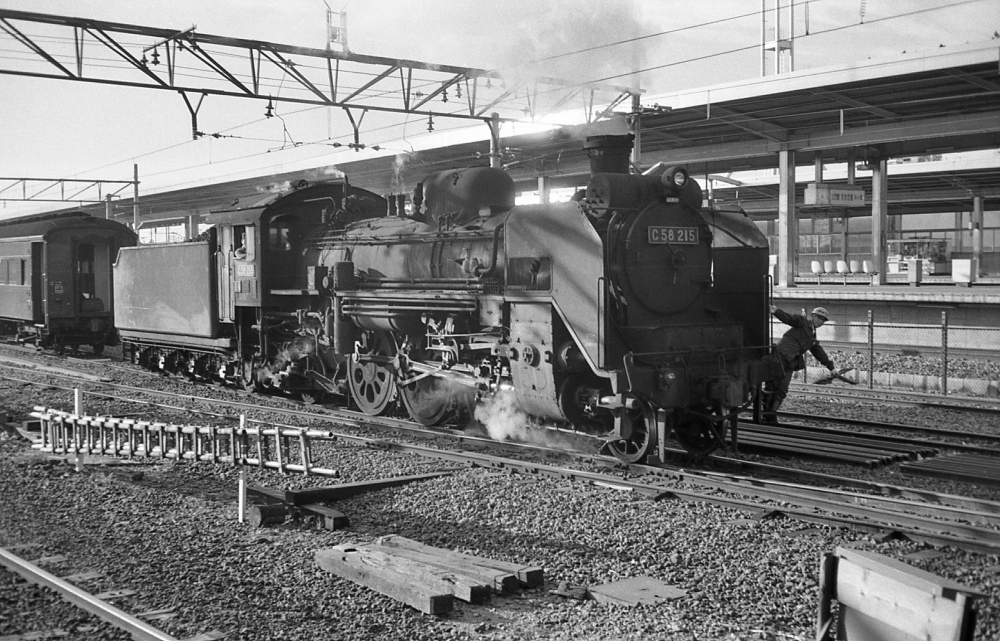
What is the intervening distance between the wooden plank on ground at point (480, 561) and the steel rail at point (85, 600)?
1894mm

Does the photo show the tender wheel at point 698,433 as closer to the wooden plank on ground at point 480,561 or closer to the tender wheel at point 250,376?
the wooden plank on ground at point 480,561

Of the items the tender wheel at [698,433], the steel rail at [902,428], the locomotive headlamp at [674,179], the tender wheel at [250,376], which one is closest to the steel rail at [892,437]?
the steel rail at [902,428]

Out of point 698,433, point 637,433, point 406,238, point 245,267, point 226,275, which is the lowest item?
point 698,433

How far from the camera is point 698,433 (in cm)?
1029

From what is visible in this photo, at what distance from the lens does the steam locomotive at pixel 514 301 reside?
9492mm

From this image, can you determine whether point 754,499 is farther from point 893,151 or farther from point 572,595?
point 893,151

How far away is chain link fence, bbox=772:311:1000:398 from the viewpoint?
16.3 metres

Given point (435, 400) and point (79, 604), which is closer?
point (79, 604)

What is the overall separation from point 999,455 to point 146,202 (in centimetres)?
4244

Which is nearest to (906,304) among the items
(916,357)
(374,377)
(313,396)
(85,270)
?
(916,357)

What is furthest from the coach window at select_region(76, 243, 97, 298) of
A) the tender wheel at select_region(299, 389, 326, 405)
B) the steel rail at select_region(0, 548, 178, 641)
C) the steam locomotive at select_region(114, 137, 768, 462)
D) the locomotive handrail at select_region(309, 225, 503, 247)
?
the steel rail at select_region(0, 548, 178, 641)

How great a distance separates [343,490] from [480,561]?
241cm

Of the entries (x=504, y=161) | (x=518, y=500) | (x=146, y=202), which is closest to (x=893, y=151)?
(x=504, y=161)

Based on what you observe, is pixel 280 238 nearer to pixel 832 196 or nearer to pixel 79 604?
pixel 79 604
